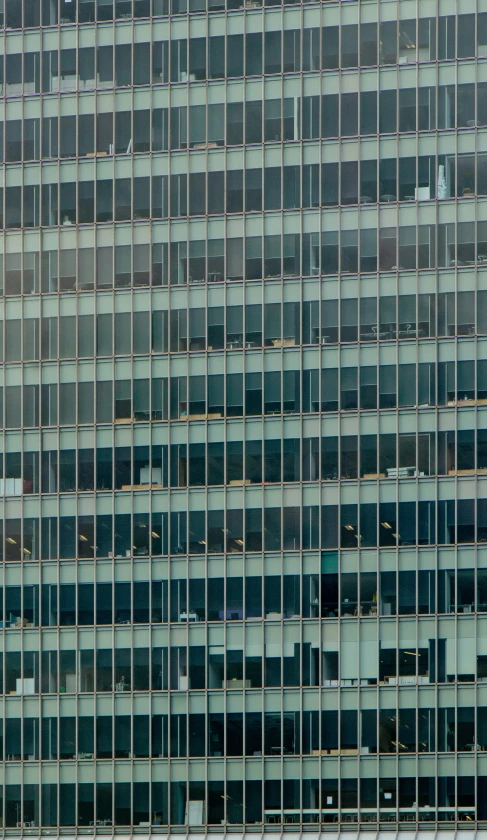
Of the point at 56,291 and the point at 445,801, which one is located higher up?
the point at 56,291

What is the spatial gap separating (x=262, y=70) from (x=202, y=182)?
22.6 ft

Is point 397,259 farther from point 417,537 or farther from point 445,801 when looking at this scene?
point 445,801

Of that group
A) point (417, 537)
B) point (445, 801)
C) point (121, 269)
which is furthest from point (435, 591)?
point (121, 269)

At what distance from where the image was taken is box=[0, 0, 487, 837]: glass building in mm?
84188

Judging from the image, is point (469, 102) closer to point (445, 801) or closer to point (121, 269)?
point (121, 269)

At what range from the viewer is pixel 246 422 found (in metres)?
86.8

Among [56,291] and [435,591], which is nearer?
[435,591]

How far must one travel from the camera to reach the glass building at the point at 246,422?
84.2 meters

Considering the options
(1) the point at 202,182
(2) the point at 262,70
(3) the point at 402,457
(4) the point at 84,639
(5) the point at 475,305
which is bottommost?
(4) the point at 84,639

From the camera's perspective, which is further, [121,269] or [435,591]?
[121,269]

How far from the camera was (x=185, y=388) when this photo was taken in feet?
289

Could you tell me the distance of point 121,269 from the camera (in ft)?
294

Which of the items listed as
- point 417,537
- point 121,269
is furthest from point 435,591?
point 121,269

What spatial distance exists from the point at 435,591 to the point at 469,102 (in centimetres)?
2588
